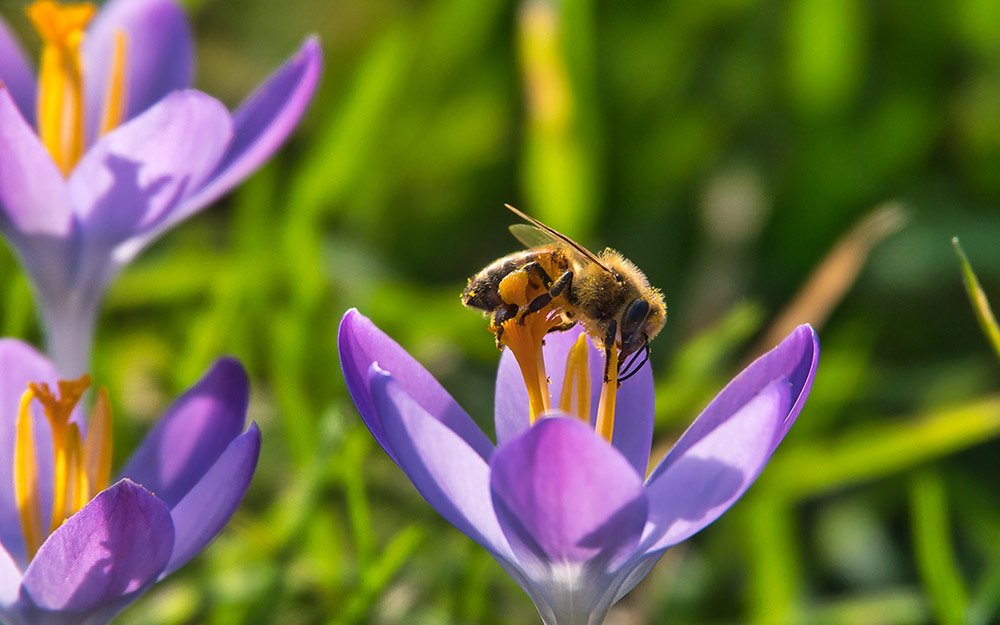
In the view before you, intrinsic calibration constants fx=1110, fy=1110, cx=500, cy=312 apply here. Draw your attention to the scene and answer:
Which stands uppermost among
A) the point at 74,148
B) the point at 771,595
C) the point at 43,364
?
the point at 74,148

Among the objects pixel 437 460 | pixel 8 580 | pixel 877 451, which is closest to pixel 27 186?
pixel 8 580

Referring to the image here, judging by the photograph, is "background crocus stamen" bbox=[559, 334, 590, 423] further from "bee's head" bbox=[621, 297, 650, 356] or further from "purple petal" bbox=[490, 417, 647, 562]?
"purple petal" bbox=[490, 417, 647, 562]

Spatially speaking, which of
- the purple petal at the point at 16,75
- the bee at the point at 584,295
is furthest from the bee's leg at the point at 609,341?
the purple petal at the point at 16,75

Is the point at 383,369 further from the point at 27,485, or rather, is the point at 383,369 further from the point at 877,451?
the point at 877,451

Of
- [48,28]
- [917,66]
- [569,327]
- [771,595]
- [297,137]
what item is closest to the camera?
[569,327]

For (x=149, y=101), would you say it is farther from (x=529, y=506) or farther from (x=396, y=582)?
(x=529, y=506)

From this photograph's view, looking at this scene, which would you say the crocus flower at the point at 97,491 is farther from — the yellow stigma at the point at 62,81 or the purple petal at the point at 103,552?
the yellow stigma at the point at 62,81

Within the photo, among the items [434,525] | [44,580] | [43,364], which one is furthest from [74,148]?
[434,525]
